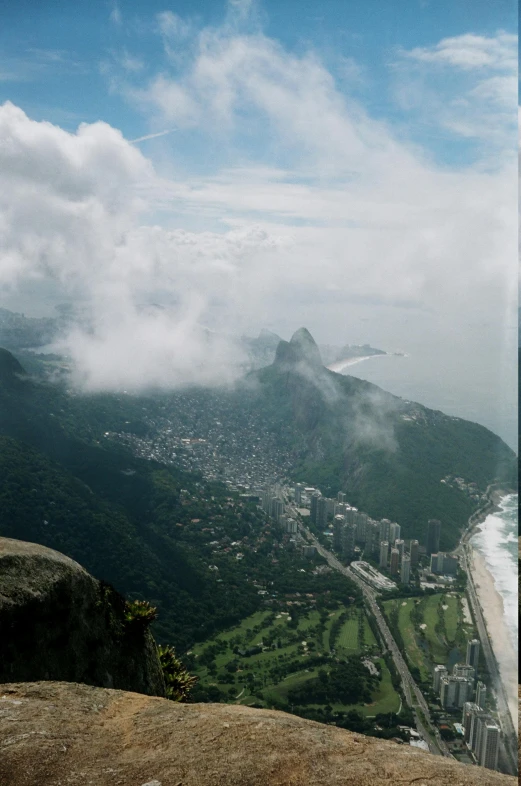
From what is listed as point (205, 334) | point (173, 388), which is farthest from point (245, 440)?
point (205, 334)

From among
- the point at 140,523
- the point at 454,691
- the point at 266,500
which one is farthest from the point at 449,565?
the point at 140,523

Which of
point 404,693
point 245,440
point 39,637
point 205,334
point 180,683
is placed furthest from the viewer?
point 205,334

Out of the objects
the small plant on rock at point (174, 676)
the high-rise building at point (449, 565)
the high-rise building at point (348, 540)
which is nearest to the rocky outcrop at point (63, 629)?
the small plant on rock at point (174, 676)

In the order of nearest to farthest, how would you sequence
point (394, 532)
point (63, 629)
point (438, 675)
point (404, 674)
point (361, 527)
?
1. point (63, 629)
2. point (438, 675)
3. point (404, 674)
4. point (394, 532)
5. point (361, 527)

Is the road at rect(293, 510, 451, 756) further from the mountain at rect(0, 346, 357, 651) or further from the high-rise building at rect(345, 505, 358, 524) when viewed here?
the high-rise building at rect(345, 505, 358, 524)

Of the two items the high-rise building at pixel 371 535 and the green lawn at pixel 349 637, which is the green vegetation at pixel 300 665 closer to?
the green lawn at pixel 349 637

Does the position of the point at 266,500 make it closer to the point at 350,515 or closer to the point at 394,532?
the point at 350,515

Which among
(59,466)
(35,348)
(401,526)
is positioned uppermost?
(35,348)

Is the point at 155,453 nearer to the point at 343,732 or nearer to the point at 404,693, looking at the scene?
the point at 404,693
